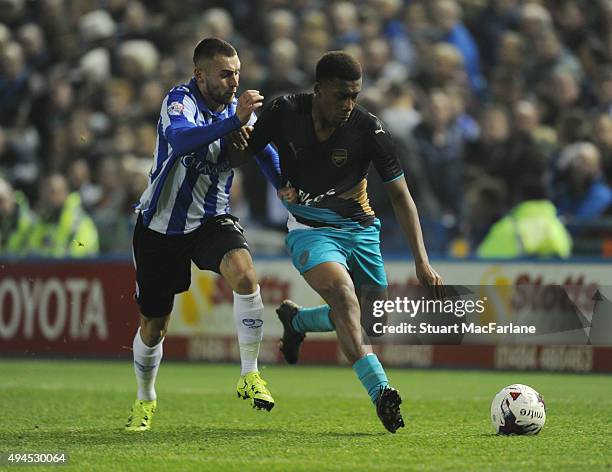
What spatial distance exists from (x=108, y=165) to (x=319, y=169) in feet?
29.1

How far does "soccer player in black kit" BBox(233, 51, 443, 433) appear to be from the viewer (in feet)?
26.0

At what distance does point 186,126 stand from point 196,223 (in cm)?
78

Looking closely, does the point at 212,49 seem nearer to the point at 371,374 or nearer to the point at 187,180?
the point at 187,180

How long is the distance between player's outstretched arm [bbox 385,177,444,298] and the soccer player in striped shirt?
0.95 meters

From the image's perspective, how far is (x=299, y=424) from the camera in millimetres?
8805

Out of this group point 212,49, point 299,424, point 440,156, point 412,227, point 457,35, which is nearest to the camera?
point 412,227

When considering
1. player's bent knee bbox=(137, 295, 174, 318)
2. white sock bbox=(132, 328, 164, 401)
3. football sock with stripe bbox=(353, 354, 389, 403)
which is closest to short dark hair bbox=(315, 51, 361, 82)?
football sock with stripe bbox=(353, 354, 389, 403)

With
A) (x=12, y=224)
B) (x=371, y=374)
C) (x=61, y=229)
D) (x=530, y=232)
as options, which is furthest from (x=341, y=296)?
(x=12, y=224)

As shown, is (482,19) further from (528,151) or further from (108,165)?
(108,165)

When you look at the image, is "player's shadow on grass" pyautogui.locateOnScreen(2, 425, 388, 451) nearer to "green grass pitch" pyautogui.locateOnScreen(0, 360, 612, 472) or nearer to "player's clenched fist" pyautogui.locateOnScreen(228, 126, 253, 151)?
"green grass pitch" pyautogui.locateOnScreen(0, 360, 612, 472)

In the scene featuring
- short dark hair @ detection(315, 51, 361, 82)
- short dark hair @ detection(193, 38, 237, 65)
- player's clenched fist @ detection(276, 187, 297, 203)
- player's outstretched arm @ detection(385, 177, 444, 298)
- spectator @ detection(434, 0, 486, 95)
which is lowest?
player's outstretched arm @ detection(385, 177, 444, 298)

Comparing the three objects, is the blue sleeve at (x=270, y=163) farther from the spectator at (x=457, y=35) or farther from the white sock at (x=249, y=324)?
the spectator at (x=457, y=35)

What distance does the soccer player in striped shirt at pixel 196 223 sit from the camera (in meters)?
8.31

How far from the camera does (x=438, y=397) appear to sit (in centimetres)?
1093
